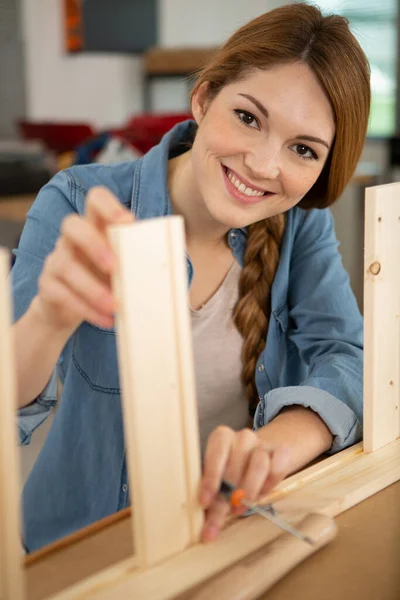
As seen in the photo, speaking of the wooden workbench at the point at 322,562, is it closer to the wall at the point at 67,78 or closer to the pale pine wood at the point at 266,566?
the pale pine wood at the point at 266,566

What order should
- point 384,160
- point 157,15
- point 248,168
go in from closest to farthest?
1. point 248,168
2. point 384,160
3. point 157,15

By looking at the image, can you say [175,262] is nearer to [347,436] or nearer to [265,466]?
[265,466]

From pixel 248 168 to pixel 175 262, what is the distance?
349 millimetres

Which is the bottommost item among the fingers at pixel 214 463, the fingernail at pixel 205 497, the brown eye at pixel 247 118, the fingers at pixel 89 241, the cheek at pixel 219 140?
the fingernail at pixel 205 497

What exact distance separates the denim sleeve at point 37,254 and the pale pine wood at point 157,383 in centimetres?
22

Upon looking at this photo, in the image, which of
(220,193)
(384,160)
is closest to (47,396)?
(220,193)

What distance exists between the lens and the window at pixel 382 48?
369cm

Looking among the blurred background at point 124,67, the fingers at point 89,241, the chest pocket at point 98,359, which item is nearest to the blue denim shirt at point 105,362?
the chest pocket at point 98,359

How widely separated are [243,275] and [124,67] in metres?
3.60

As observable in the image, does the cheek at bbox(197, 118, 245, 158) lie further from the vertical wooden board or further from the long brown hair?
the vertical wooden board

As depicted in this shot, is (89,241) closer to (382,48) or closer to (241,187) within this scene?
(241,187)

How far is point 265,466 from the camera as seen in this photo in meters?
0.58

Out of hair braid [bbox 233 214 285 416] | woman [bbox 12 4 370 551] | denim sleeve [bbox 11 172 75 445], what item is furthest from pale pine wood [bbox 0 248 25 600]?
hair braid [bbox 233 214 285 416]

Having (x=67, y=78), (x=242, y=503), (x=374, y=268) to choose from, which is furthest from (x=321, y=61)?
(x=67, y=78)
